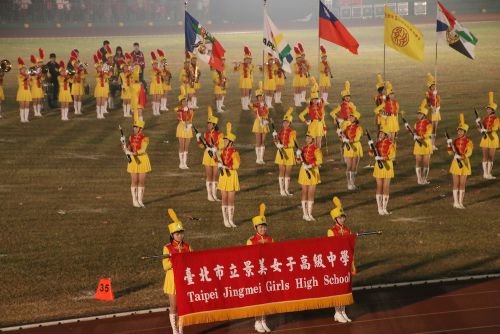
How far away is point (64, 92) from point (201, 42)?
793cm

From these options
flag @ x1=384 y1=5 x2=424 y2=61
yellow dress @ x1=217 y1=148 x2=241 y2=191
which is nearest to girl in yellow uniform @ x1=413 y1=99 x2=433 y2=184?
flag @ x1=384 y1=5 x2=424 y2=61

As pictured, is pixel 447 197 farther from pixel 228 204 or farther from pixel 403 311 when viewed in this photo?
pixel 403 311

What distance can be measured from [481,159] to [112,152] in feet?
37.1

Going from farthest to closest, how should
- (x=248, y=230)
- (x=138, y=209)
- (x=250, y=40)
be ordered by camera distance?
(x=250, y=40)
(x=138, y=209)
(x=248, y=230)

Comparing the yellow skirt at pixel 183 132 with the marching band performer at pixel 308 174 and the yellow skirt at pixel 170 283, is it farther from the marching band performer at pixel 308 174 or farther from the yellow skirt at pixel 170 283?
the yellow skirt at pixel 170 283

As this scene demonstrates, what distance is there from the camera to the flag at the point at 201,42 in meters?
27.6

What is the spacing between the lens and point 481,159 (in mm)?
27703

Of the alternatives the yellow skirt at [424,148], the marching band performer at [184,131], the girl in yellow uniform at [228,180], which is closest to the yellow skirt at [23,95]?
the marching band performer at [184,131]

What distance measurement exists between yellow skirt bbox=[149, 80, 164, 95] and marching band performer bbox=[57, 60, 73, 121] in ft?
10.1

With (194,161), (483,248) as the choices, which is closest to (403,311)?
(483,248)

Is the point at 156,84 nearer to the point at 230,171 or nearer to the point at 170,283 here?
the point at 230,171

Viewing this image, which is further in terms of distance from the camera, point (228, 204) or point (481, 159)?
point (481, 159)

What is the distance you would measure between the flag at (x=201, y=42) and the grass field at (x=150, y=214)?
2.98m

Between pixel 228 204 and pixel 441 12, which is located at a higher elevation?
pixel 441 12
